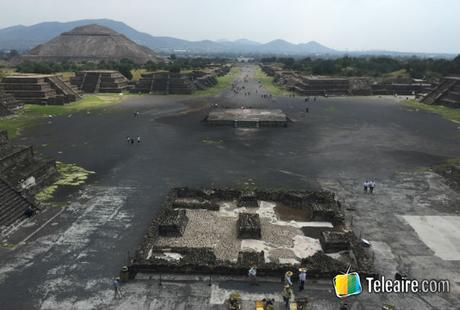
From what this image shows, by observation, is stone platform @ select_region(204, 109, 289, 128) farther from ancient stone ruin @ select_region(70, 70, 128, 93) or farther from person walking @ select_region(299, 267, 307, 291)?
ancient stone ruin @ select_region(70, 70, 128, 93)

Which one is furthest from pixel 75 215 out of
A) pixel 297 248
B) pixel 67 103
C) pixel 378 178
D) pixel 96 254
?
pixel 67 103

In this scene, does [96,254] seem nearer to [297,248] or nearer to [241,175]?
[297,248]

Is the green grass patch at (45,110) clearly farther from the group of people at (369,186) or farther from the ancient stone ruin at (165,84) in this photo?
the group of people at (369,186)

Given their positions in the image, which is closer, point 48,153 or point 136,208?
point 136,208

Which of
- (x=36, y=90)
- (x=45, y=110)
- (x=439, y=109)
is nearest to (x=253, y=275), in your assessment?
(x=45, y=110)

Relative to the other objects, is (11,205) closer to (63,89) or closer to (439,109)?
(63,89)

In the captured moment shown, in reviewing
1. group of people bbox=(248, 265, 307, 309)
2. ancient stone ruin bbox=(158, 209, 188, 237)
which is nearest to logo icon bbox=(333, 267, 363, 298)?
group of people bbox=(248, 265, 307, 309)
